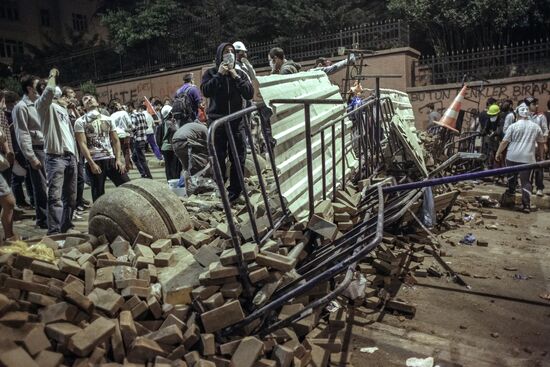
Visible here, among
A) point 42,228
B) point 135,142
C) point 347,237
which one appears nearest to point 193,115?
point 135,142

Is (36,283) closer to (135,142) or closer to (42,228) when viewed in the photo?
(42,228)

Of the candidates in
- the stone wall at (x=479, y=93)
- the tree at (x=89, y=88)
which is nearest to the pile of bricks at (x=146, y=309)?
the stone wall at (x=479, y=93)

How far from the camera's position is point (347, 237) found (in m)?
3.33

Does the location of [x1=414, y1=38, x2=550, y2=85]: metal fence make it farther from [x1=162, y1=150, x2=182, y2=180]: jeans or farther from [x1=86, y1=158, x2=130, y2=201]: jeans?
[x1=86, y1=158, x2=130, y2=201]: jeans

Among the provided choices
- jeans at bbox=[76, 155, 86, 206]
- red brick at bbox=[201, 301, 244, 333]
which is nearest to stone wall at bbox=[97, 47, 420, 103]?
jeans at bbox=[76, 155, 86, 206]

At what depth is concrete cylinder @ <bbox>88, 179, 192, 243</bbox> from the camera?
12.3 feet

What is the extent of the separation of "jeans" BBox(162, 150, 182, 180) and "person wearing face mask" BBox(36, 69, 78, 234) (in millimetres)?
2534

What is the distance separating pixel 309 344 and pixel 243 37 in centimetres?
2002

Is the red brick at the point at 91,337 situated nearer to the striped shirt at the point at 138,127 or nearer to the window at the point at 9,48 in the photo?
the striped shirt at the point at 138,127

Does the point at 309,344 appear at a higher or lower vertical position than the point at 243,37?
lower

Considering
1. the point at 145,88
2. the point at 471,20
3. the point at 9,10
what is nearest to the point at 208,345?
the point at 145,88

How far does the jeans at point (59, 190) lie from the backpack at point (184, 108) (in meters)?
2.38

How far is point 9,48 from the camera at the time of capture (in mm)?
31969

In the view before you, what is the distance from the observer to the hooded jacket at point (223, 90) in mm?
4871
